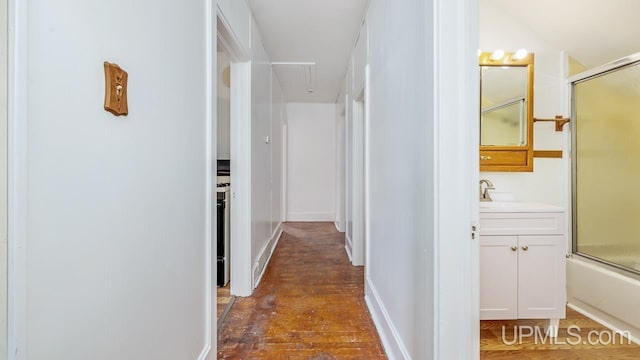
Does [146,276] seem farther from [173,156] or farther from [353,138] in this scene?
[353,138]

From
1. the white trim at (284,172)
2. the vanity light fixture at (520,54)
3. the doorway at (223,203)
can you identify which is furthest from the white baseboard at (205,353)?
the white trim at (284,172)

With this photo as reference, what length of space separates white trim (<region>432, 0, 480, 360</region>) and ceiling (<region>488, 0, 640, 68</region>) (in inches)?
64.2

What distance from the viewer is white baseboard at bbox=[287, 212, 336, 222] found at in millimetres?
6148

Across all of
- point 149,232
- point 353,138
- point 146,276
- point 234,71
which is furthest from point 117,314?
point 353,138

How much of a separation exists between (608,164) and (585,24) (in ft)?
3.43

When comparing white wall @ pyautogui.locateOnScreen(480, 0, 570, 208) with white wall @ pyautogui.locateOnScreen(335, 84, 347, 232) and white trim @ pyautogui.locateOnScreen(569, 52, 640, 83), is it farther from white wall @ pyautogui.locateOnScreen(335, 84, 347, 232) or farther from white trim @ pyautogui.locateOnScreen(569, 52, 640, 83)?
white wall @ pyautogui.locateOnScreen(335, 84, 347, 232)

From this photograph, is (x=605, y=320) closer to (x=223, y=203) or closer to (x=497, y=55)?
(x=497, y=55)

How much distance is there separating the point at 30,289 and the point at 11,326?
67mm

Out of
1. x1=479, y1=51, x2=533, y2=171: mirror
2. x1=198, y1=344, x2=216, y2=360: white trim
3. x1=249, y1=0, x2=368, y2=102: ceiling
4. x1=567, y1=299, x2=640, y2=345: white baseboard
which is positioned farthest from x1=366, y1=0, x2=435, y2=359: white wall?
x1=567, y1=299, x2=640, y2=345: white baseboard

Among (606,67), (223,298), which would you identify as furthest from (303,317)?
(606,67)

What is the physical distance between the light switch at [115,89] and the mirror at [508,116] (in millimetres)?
2368

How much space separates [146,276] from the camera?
98 cm

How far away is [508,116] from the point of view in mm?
2312

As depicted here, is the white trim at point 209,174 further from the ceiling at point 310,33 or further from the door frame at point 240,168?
the ceiling at point 310,33
